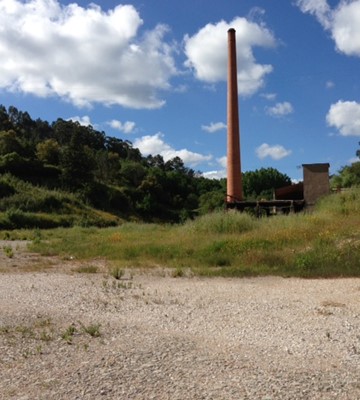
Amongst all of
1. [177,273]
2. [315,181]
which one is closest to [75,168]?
[315,181]

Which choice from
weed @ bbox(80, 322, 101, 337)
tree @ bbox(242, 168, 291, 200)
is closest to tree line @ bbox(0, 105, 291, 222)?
tree @ bbox(242, 168, 291, 200)

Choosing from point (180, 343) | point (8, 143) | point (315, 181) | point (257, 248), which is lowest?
point (180, 343)

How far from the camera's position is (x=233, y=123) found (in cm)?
3606

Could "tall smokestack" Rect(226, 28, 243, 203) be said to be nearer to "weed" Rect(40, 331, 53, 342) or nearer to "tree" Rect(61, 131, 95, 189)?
"weed" Rect(40, 331, 53, 342)

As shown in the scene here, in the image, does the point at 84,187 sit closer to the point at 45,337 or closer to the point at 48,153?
the point at 48,153

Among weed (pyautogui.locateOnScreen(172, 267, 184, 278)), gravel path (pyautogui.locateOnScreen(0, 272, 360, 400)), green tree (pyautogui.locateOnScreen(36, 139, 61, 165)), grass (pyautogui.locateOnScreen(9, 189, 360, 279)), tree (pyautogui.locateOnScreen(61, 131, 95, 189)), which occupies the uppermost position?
green tree (pyautogui.locateOnScreen(36, 139, 61, 165))

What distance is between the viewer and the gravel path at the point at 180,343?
14.5 feet

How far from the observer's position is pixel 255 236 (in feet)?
59.1

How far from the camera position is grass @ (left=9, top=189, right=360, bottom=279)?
13.0 metres

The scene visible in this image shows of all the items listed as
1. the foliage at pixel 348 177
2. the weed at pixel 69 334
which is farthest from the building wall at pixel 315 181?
the weed at pixel 69 334

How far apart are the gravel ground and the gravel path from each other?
0.01 meters

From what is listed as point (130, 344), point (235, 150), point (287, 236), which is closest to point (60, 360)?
point (130, 344)

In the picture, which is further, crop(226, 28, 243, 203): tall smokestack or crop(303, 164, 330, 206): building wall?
crop(226, 28, 243, 203): tall smokestack

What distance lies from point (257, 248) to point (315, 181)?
14027 mm
